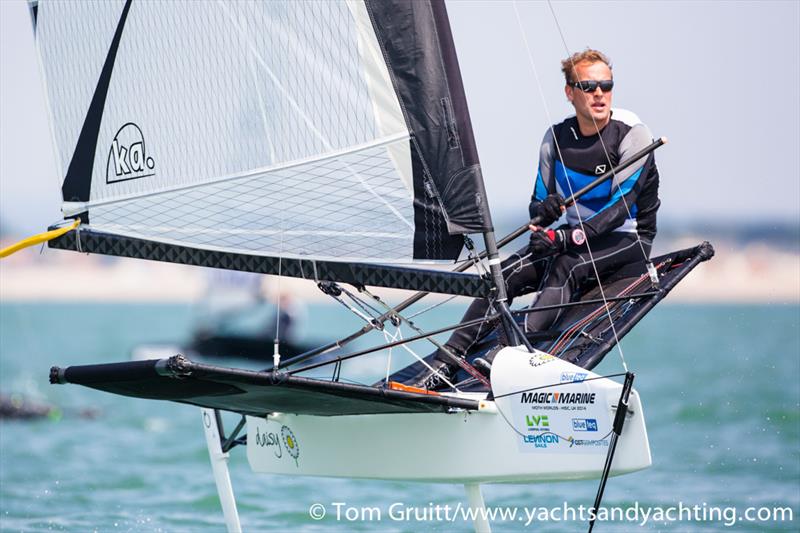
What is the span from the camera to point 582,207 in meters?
5.75

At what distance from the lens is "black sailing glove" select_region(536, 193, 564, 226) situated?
5.43 metres

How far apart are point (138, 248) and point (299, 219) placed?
665 mm

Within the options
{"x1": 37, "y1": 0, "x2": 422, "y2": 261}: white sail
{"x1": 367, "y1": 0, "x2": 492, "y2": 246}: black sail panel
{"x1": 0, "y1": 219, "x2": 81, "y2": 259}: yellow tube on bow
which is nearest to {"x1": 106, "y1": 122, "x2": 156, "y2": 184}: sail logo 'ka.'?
{"x1": 37, "y1": 0, "x2": 422, "y2": 261}: white sail

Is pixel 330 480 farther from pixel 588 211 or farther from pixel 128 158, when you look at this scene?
pixel 128 158

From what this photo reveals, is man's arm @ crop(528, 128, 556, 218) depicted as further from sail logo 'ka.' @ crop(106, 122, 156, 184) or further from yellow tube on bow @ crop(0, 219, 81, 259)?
yellow tube on bow @ crop(0, 219, 81, 259)

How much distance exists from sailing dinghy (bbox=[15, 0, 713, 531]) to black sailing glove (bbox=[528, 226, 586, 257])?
32 centimetres

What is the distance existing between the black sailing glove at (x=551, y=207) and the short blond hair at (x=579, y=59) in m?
0.55

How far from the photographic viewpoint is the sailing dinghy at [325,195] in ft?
15.9

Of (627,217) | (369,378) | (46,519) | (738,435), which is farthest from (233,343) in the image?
(627,217)

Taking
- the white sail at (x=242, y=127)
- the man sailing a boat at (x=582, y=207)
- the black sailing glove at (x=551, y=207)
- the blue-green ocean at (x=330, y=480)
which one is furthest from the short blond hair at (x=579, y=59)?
the blue-green ocean at (x=330, y=480)

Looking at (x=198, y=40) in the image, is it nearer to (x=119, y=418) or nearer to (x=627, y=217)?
(x=627, y=217)

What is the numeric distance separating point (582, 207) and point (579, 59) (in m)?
0.64

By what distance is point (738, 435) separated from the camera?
479 inches

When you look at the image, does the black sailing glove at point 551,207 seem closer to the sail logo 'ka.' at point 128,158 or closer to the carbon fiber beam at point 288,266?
the carbon fiber beam at point 288,266
